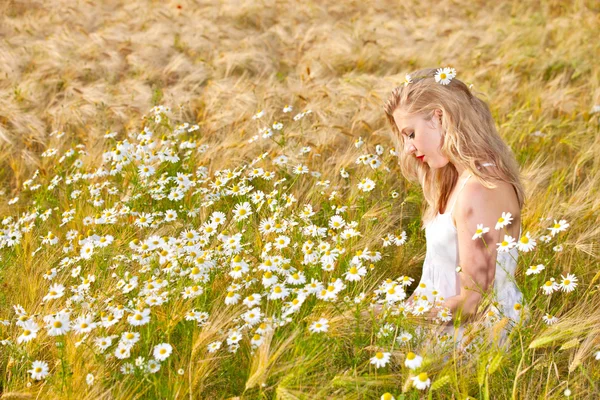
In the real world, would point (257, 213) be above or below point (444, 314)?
below

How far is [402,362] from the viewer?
77.7 inches

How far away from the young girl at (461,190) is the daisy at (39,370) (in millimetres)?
1329

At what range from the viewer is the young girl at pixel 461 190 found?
2301 mm

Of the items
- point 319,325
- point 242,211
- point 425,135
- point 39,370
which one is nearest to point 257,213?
point 242,211

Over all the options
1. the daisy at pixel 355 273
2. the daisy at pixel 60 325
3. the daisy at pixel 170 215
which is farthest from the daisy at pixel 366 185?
the daisy at pixel 60 325

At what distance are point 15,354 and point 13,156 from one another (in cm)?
243

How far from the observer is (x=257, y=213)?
128 inches

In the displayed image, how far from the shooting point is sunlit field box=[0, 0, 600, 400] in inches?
78.7

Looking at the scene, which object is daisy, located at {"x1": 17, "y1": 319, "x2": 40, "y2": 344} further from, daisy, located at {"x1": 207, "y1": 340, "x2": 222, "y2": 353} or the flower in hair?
the flower in hair

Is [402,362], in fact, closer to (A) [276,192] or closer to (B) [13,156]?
(A) [276,192]

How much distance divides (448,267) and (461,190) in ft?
1.27

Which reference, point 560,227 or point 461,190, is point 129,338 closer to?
point 461,190

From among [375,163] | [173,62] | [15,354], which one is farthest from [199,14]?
[15,354]

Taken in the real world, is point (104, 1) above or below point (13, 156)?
above
